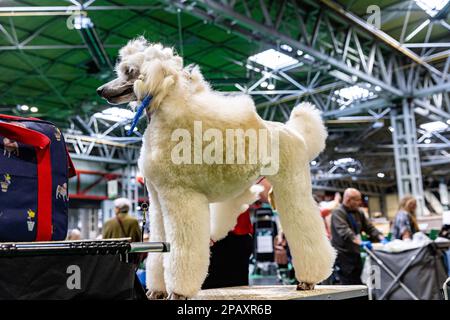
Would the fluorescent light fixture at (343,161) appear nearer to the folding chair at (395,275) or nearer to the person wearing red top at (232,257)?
the folding chair at (395,275)

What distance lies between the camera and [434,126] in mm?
11930

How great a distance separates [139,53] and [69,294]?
0.82m

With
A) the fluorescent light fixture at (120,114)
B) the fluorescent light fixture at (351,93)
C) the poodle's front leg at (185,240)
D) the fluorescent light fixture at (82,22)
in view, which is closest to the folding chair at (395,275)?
the fluorescent light fixture at (120,114)

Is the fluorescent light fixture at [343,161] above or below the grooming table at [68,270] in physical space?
above

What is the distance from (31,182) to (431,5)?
3.50m

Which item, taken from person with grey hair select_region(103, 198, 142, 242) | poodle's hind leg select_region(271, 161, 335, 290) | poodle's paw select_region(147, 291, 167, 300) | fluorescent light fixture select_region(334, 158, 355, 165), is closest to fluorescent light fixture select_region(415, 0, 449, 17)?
poodle's hind leg select_region(271, 161, 335, 290)

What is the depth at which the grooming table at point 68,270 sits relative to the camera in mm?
1109

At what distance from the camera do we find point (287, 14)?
6477 mm

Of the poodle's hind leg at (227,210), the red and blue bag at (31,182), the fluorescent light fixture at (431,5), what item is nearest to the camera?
the red and blue bag at (31,182)

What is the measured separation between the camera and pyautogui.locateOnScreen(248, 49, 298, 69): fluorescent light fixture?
7215mm

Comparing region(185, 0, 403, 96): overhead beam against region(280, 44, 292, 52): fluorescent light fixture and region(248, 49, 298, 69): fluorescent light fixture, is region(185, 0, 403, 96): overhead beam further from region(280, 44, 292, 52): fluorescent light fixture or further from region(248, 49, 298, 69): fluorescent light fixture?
region(248, 49, 298, 69): fluorescent light fixture

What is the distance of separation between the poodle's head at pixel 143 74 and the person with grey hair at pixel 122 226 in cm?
332
